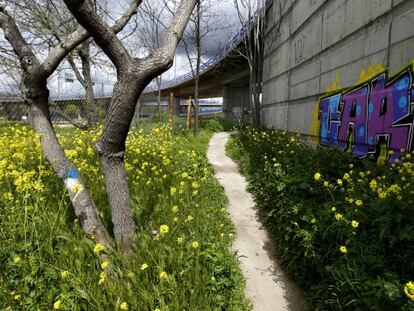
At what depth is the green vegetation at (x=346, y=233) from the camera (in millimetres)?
2438

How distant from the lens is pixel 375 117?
5.41 meters

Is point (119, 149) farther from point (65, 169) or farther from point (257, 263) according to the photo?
point (257, 263)

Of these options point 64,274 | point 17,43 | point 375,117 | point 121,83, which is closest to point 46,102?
point 17,43

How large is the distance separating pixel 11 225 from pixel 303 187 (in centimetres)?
352

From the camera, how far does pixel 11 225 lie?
3.09 metres

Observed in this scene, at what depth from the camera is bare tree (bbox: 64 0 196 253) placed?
2.58 m

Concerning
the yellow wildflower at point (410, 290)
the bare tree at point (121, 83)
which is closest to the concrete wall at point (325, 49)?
the bare tree at point (121, 83)

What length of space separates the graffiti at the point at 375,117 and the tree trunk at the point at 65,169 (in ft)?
12.9

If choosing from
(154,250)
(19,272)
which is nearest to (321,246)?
(154,250)

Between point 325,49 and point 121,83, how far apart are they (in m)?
6.09

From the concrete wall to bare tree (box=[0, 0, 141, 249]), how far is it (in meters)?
3.79

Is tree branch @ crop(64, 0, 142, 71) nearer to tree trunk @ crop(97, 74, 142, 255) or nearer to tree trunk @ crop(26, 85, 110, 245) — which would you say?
tree trunk @ crop(97, 74, 142, 255)

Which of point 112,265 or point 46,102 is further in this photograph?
point 46,102

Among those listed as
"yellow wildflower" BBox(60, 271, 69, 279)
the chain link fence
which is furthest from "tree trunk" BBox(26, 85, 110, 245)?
the chain link fence
